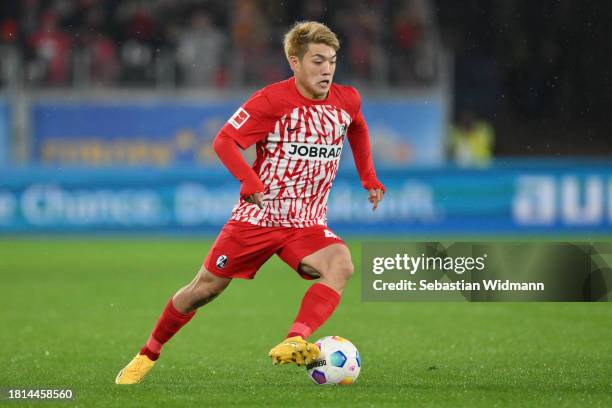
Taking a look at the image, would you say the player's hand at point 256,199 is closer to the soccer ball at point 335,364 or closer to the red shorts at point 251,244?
the red shorts at point 251,244

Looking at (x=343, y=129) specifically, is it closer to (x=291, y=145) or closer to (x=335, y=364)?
(x=291, y=145)

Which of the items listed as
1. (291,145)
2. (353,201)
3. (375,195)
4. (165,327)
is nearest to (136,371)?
(165,327)

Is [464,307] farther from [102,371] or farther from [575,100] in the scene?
[575,100]

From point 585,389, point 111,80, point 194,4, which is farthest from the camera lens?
point 194,4

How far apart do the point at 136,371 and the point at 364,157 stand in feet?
5.83

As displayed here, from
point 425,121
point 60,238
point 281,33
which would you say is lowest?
point 60,238

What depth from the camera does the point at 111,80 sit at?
66.0 ft

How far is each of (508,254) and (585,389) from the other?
1.21 m

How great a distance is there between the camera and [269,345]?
8.13 m

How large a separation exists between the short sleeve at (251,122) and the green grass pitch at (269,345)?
52.6 inches

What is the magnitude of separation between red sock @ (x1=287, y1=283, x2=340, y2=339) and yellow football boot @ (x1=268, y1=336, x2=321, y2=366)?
0.21 meters

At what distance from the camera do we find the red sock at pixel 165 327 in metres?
6.28

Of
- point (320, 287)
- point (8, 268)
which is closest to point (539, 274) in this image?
point (320, 287)

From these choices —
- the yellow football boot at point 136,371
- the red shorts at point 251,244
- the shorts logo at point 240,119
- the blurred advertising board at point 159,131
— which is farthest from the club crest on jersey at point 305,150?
the blurred advertising board at point 159,131
